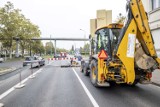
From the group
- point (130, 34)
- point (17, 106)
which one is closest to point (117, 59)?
point (130, 34)

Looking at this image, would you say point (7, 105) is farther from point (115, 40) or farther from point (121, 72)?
point (115, 40)

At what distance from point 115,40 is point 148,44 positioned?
1.90 m

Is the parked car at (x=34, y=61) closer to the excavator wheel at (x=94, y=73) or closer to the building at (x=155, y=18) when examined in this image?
the building at (x=155, y=18)

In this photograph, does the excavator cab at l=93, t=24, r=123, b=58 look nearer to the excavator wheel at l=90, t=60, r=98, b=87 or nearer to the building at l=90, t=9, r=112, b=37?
the excavator wheel at l=90, t=60, r=98, b=87

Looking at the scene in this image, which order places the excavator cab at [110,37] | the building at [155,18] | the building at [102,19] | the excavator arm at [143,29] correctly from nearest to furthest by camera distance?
the excavator arm at [143,29] < the excavator cab at [110,37] < the building at [155,18] < the building at [102,19]

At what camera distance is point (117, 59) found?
9375 millimetres

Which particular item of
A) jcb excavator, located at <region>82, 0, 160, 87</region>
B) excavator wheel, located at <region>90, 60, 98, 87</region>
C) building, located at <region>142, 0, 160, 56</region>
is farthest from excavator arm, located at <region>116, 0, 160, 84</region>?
building, located at <region>142, 0, 160, 56</region>

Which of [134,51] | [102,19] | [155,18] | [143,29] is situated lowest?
[134,51]

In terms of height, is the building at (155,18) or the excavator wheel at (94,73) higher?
the building at (155,18)

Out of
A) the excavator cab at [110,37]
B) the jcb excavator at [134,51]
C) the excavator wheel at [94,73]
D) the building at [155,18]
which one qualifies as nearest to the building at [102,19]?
the building at [155,18]

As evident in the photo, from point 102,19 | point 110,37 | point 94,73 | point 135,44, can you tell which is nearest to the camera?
point 135,44

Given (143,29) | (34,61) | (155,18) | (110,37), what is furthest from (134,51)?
(34,61)

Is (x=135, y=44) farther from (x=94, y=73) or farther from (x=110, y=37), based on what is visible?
(x=94, y=73)

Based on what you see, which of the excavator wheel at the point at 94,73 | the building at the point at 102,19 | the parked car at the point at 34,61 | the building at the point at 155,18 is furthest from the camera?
the building at the point at 102,19
